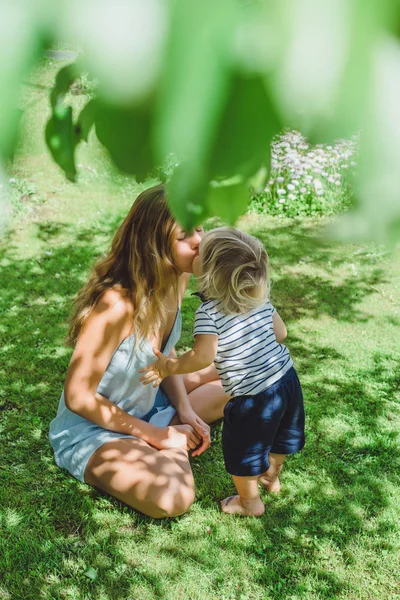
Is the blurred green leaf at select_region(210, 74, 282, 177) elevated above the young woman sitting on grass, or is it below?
above

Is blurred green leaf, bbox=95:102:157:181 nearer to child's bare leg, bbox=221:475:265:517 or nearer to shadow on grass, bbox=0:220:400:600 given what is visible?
shadow on grass, bbox=0:220:400:600

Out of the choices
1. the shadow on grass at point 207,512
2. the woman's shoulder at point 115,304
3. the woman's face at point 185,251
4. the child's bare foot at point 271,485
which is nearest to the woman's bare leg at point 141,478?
the shadow on grass at point 207,512

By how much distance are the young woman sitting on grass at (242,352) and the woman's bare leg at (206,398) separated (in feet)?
2.21

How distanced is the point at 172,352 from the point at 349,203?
10.6 ft

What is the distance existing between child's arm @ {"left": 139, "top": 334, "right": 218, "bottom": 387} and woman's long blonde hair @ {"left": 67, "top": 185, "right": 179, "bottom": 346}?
6.9 inches

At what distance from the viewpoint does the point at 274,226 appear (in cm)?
651

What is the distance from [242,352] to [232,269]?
386mm

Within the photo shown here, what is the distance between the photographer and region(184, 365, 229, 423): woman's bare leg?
364cm

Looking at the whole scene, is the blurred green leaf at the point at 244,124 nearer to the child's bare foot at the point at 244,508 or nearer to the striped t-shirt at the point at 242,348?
the striped t-shirt at the point at 242,348

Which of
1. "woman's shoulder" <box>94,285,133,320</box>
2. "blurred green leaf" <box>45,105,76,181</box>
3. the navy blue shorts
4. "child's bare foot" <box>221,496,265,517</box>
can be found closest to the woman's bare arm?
"woman's shoulder" <box>94,285,133,320</box>

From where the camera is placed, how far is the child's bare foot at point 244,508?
3.02 metres

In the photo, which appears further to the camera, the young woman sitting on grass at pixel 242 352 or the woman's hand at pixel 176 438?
the woman's hand at pixel 176 438

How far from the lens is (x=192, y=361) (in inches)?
111

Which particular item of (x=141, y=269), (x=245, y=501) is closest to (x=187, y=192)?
(x=141, y=269)
